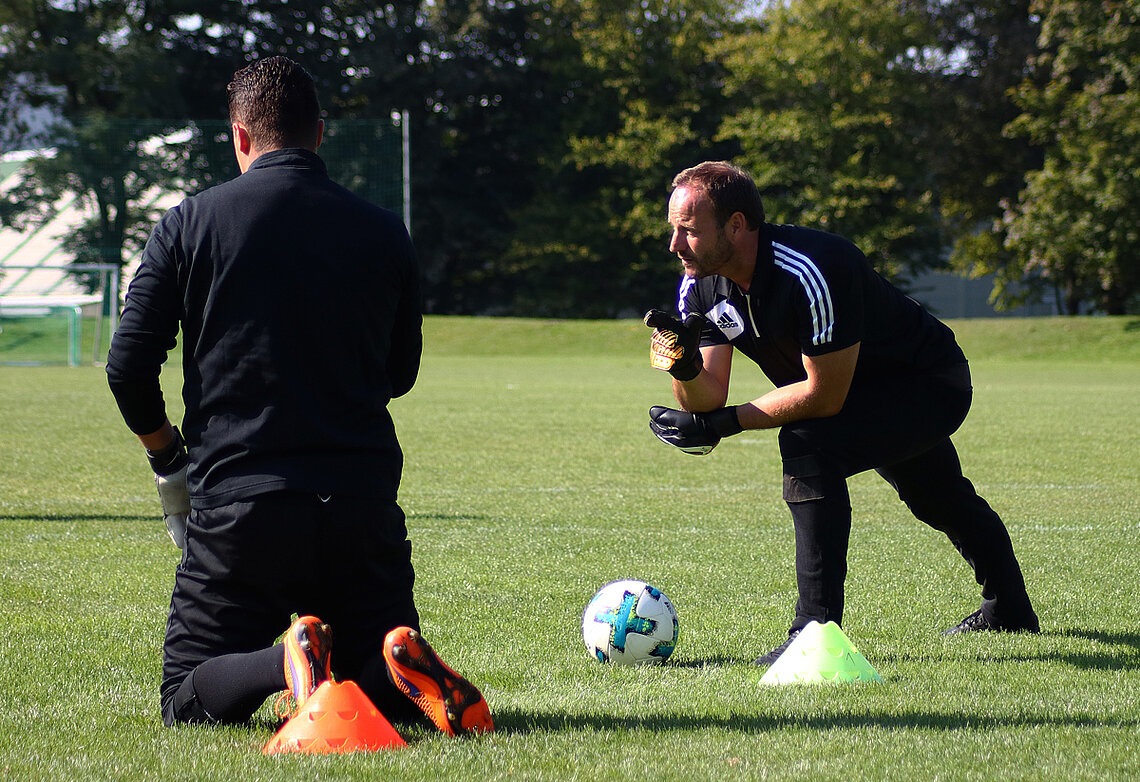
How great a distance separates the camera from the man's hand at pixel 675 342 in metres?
4.09

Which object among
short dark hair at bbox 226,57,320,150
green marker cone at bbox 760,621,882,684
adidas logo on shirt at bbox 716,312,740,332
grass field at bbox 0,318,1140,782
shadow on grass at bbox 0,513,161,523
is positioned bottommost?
shadow on grass at bbox 0,513,161,523

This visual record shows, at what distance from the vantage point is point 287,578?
3.19 metres

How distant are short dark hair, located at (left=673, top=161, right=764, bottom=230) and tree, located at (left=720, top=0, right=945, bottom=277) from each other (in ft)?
131

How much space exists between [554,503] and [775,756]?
5.23 metres

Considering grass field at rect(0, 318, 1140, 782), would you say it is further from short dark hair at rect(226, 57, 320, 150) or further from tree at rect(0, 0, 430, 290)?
tree at rect(0, 0, 430, 290)

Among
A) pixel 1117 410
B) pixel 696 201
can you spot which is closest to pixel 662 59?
pixel 1117 410

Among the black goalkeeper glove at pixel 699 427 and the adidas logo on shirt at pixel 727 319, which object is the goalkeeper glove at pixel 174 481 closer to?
the black goalkeeper glove at pixel 699 427

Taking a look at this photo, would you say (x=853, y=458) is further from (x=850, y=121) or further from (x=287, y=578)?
(x=850, y=121)

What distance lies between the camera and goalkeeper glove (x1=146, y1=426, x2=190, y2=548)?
11.3ft

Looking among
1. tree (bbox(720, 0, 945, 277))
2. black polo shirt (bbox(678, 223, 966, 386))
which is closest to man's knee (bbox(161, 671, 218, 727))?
black polo shirt (bbox(678, 223, 966, 386))

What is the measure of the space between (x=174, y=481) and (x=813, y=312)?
6.84 feet

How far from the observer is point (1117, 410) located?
15.9 m

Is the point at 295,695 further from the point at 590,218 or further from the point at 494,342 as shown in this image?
the point at 590,218

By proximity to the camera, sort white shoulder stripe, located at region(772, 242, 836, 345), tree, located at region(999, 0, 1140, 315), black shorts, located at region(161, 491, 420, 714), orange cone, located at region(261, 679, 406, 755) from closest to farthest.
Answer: orange cone, located at region(261, 679, 406, 755) < black shorts, located at region(161, 491, 420, 714) < white shoulder stripe, located at region(772, 242, 836, 345) < tree, located at region(999, 0, 1140, 315)
